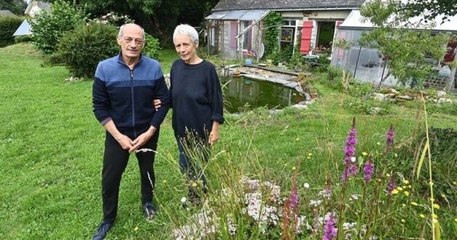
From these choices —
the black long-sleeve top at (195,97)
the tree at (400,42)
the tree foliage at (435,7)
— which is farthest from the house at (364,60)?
the black long-sleeve top at (195,97)

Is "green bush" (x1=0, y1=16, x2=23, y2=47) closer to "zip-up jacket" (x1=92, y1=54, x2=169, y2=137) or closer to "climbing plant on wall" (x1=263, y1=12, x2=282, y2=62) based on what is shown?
"climbing plant on wall" (x1=263, y1=12, x2=282, y2=62)

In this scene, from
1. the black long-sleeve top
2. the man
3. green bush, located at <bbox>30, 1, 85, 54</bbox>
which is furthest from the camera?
green bush, located at <bbox>30, 1, 85, 54</bbox>

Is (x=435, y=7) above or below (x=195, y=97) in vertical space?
above

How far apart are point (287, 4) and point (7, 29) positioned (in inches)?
837

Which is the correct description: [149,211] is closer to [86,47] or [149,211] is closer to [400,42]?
[400,42]

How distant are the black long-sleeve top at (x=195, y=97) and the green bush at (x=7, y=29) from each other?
28.1 meters

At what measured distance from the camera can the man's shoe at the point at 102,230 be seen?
3.19 metres

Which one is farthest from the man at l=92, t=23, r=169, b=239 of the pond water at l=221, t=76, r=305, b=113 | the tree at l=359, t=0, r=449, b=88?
the tree at l=359, t=0, r=449, b=88

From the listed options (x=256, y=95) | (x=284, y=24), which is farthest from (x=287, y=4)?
(x=256, y=95)

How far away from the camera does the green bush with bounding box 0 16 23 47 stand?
2577 centimetres

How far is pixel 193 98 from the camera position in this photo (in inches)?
120

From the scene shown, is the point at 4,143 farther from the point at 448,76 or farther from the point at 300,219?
the point at 448,76

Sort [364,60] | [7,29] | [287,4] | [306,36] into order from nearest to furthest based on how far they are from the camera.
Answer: [364,60], [306,36], [287,4], [7,29]

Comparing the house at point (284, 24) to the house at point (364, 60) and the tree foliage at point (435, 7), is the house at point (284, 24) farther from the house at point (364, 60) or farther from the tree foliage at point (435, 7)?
the tree foliage at point (435, 7)
